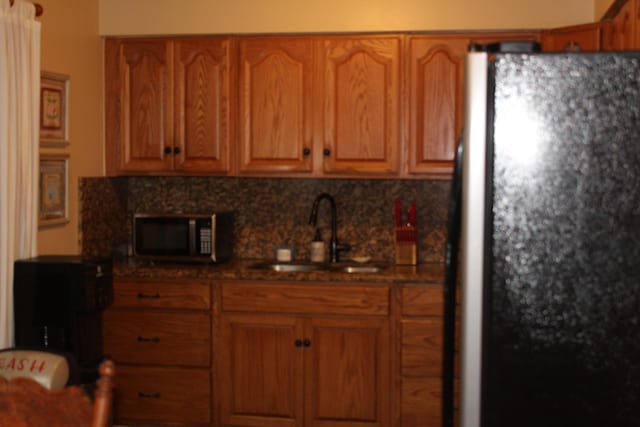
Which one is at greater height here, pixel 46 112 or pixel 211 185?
pixel 46 112

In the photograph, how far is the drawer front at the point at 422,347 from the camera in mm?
4004

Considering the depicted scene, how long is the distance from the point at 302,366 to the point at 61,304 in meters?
1.29

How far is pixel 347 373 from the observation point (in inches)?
161

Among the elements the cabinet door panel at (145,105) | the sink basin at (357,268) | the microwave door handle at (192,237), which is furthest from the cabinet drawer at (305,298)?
the cabinet door panel at (145,105)

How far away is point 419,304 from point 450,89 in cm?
110

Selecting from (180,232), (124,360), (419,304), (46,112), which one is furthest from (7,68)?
(419,304)

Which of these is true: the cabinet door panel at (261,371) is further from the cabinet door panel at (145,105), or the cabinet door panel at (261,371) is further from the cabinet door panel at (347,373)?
the cabinet door panel at (145,105)

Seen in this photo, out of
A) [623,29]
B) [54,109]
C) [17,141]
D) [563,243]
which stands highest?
[623,29]

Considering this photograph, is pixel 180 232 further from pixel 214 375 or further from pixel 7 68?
pixel 7 68

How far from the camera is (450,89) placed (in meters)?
4.28

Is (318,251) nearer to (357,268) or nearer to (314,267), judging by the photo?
(314,267)

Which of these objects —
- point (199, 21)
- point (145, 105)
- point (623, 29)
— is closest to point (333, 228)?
point (145, 105)

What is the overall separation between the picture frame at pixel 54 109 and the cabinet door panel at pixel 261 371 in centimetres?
118

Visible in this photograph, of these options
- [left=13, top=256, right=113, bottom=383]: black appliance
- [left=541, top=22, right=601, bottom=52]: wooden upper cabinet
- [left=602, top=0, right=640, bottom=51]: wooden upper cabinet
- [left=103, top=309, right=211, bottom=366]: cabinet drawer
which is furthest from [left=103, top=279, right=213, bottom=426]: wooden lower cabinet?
[left=602, top=0, right=640, bottom=51]: wooden upper cabinet
